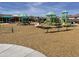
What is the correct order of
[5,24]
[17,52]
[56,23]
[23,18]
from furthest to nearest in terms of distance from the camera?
[56,23] < [23,18] < [5,24] < [17,52]

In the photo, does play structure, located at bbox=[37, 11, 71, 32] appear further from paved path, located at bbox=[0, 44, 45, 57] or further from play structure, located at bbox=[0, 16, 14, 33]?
paved path, located at bbox=[0, 44, 45, 57]

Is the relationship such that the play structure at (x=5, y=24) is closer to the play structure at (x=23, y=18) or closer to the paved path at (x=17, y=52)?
the play structure at (x=23, y=18)

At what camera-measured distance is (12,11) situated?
5.55m

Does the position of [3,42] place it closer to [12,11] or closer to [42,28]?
[12,11]

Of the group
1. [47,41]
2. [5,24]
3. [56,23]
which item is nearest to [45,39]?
[47,41]

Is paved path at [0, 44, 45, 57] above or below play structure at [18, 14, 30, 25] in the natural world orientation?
below

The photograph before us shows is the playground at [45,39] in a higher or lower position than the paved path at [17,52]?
higher

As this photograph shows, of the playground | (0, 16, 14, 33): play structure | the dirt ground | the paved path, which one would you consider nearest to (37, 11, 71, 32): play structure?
the playground

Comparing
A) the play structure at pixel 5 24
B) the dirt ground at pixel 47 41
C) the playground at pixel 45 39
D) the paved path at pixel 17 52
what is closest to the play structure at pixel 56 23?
the playground at pixel 45 39

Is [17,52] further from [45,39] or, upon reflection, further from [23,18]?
[23,18]

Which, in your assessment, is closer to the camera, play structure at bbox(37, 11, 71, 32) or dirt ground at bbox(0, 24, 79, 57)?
dirt ground at bbox(0, 24, 79, 57)

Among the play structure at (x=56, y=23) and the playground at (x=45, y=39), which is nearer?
the playground at (x=45, y=39)

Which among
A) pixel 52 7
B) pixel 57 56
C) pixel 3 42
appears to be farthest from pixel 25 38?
pixel 57 56

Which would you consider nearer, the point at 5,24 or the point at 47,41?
the point at 47,41
